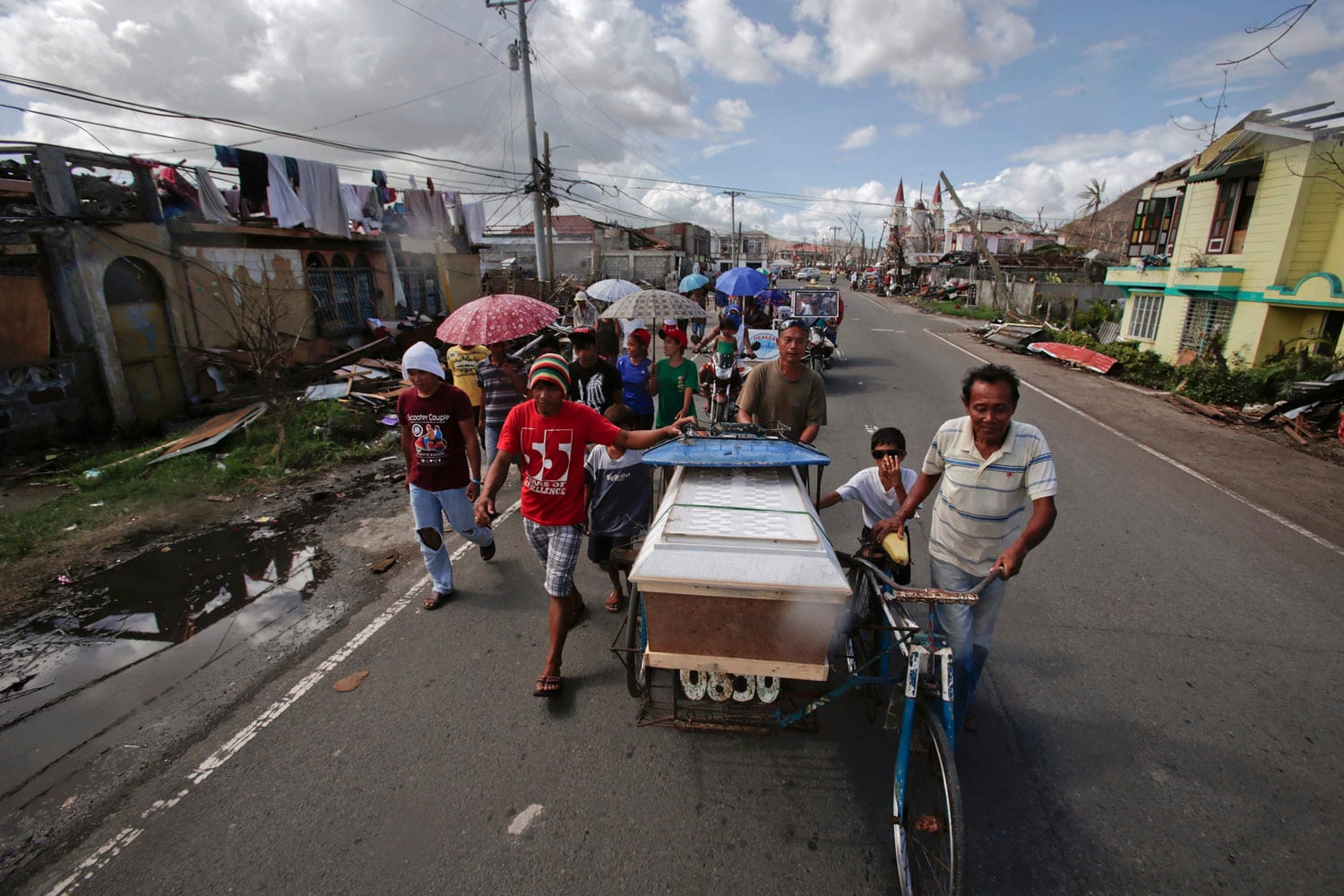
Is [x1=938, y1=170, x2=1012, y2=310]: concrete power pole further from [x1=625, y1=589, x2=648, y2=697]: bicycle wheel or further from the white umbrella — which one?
[x1=625, y1=589, x2=648, y2=697]: bicycle wheel

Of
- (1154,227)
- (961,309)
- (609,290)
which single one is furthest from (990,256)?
(609,290)

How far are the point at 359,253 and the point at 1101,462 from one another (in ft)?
55.0

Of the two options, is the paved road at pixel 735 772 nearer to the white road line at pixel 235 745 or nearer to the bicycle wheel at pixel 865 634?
the white road line at pixel 235 745

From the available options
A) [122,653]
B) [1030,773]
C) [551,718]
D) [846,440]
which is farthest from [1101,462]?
[122,653]

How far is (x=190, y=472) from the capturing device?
7.30m

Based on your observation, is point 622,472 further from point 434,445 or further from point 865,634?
point 865,634

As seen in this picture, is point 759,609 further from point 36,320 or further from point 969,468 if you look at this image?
point 36,320

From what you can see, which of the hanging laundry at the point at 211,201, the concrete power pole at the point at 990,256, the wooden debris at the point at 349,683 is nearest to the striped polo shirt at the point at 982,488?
the wooden debris at the point at 349,683

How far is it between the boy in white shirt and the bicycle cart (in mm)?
712

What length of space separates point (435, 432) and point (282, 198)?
11482 millimetres

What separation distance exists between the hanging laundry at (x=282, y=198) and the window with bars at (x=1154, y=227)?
21.5m

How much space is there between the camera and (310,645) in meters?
4.07

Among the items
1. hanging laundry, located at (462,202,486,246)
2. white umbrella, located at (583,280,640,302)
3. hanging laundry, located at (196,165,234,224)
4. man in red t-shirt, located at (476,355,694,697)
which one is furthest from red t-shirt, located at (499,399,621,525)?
hanging laundry, located at (462,202,486,246)

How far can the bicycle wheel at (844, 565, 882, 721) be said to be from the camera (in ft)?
10.1
